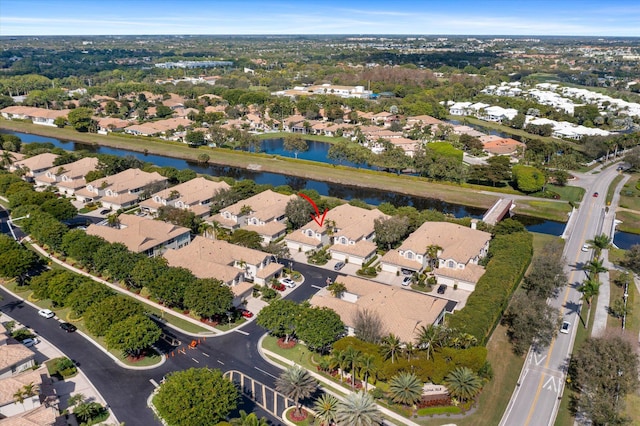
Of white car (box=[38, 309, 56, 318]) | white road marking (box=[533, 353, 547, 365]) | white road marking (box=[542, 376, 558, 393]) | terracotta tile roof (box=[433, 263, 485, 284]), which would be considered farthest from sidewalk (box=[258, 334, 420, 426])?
white car (box=[38, 309, 56, 318])

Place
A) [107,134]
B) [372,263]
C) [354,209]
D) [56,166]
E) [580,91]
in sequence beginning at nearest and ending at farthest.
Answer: [372,263], [354,209], [56,166], [107,134], [580,91]

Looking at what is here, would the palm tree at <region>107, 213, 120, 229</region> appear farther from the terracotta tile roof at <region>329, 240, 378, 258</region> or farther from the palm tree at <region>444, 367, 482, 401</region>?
the palm tree at <region>444, 367, 482, 401</region>

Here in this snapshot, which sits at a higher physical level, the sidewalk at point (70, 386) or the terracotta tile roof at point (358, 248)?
the terracotta tile roof at point (358, 248)

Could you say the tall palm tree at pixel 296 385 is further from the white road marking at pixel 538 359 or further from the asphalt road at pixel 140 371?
the white road marking at pixel 538 359

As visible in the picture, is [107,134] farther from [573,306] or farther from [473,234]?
[573,306]

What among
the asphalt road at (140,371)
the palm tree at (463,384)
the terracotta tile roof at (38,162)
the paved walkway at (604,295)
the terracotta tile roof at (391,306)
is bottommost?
the asphalt road at (140,371)

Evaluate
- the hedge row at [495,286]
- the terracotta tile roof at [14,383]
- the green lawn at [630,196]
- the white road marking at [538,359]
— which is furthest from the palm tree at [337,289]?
the green lawn at [630,196]

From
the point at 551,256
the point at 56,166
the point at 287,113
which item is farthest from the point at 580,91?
the point at 56,166
